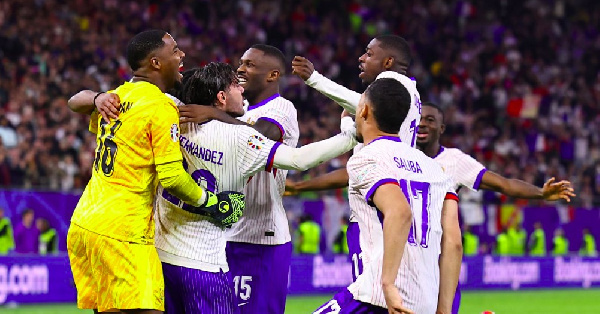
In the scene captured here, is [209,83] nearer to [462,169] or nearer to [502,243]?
[462,169]

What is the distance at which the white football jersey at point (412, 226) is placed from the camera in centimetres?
493

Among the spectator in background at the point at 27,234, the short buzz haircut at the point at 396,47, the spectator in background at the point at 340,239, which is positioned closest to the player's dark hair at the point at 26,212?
the spectator in background at the point at 27,234

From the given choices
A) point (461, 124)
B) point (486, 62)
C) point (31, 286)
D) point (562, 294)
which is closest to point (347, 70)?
point (461, 124)

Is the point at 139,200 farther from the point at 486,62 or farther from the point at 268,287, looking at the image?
the point at 486,62

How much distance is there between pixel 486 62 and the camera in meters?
29.8

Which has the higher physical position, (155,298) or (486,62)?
(486,62)

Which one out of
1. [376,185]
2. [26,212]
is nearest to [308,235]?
[26,212]

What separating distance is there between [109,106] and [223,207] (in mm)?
896

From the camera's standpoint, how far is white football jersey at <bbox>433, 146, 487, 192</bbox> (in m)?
8.20

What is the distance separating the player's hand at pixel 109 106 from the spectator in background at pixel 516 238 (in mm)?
18320

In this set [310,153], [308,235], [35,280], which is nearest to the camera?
[310,153]

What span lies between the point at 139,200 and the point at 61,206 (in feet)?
37.8

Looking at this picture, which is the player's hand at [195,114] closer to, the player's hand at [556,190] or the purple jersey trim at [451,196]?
the purple jersey trim at [451,196]

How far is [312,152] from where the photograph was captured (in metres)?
5.77
